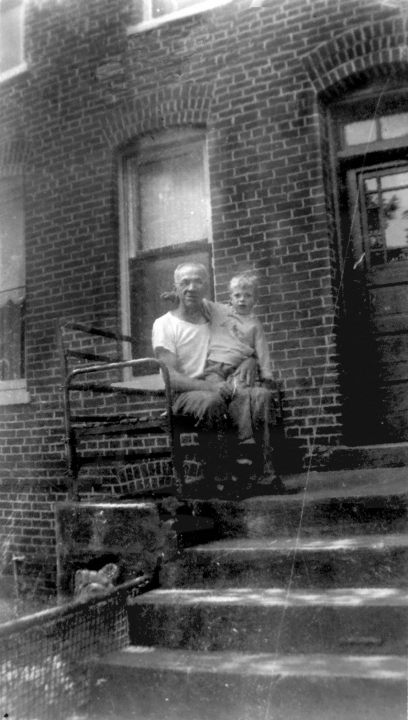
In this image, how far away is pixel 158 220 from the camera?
646cm

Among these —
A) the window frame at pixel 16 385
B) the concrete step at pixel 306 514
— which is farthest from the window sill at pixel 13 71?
the concrete step at pixel 306 514

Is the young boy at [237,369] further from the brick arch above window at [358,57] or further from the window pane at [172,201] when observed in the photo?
the brick arch above window at [358,57]

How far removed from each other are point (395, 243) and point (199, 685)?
3984 mm

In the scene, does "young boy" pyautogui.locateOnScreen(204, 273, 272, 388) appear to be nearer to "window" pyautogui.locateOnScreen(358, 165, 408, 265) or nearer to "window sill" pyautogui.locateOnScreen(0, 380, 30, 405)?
"window" pyautogui.locateOnScreen(358, 165, 408, 265)

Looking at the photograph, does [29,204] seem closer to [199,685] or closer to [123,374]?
[123,374]

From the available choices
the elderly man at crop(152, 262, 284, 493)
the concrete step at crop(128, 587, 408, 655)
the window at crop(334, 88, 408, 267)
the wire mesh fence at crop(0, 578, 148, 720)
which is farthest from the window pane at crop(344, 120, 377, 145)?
the wire mesh fence at crop(0, 578, 148, 720)

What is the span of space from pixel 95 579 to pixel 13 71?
577 centimetres

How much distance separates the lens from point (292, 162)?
5.61m

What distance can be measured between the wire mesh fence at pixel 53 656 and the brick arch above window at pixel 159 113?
4494 millimetres

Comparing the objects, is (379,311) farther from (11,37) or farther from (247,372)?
(11,37)

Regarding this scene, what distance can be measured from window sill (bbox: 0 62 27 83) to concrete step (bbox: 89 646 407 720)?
20.5 ft

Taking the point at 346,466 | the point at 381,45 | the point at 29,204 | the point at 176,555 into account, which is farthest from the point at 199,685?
the point at 29,204

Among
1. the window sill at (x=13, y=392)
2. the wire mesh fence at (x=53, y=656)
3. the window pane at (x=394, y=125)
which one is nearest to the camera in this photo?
the wire mesh fence at (x=53, y=656)

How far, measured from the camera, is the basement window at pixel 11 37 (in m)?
7.21
